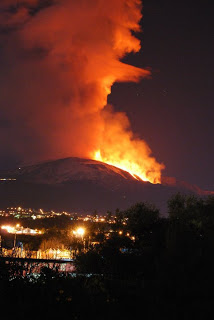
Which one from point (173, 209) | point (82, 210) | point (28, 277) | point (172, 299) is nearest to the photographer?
point (172, 299)

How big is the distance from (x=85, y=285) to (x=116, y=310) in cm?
115

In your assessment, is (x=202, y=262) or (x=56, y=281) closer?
(x=56, y=281)

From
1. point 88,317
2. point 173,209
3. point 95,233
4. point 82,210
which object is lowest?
point 88,317

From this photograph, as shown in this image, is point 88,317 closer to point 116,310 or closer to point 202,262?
point 116,310

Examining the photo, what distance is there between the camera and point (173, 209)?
84.4 feet

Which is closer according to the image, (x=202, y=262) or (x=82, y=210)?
(x=202, y=262)

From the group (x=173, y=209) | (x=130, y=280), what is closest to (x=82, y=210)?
(x=173, y=209)

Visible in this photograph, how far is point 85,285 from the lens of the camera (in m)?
8.95

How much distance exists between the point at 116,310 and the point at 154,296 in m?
0.86

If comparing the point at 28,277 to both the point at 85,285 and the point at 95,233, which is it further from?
the point at 95,233

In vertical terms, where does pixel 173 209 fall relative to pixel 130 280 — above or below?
above

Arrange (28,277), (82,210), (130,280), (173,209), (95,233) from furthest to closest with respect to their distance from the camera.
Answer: (82,210), (173,209), (95,233), (130,280), (28,277)

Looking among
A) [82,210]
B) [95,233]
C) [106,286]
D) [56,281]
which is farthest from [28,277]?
[82,210]

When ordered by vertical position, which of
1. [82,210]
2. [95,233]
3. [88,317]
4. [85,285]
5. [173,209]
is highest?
[82,210]
